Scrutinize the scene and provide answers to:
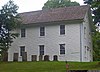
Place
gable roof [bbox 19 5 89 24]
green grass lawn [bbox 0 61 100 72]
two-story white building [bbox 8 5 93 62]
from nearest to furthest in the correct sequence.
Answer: green grass lawn [bbox 0 61 100 72] < two-story white building [bbox 8 5 93 62] < gable roof [bbox 19 5 89 24]

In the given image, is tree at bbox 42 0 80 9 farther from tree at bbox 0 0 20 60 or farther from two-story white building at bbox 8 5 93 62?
tree at bbox 0 0 20 60

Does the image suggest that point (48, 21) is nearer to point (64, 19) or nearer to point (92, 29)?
point (64, 19)

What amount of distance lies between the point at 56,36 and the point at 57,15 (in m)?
3.74

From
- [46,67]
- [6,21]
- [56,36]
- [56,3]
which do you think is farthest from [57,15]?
[56,3]

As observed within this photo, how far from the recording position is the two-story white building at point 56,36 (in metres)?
39.1

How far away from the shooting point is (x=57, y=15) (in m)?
42.5

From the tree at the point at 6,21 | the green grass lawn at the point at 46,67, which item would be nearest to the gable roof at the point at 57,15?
the tree at the point at 6,21

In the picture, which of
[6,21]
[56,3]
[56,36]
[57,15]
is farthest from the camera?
[56,3]

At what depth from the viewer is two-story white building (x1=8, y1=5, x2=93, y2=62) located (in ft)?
128

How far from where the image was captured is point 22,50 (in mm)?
43688

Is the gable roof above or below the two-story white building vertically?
above

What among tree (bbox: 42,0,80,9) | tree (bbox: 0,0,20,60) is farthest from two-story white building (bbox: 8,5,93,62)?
tree (bbox: 42,0,80,9)

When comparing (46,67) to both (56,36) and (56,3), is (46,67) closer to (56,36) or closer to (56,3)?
(56,36)

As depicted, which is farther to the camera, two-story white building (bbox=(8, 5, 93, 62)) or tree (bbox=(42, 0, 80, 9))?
tree (bbox=(42, 0, 80, 9))
